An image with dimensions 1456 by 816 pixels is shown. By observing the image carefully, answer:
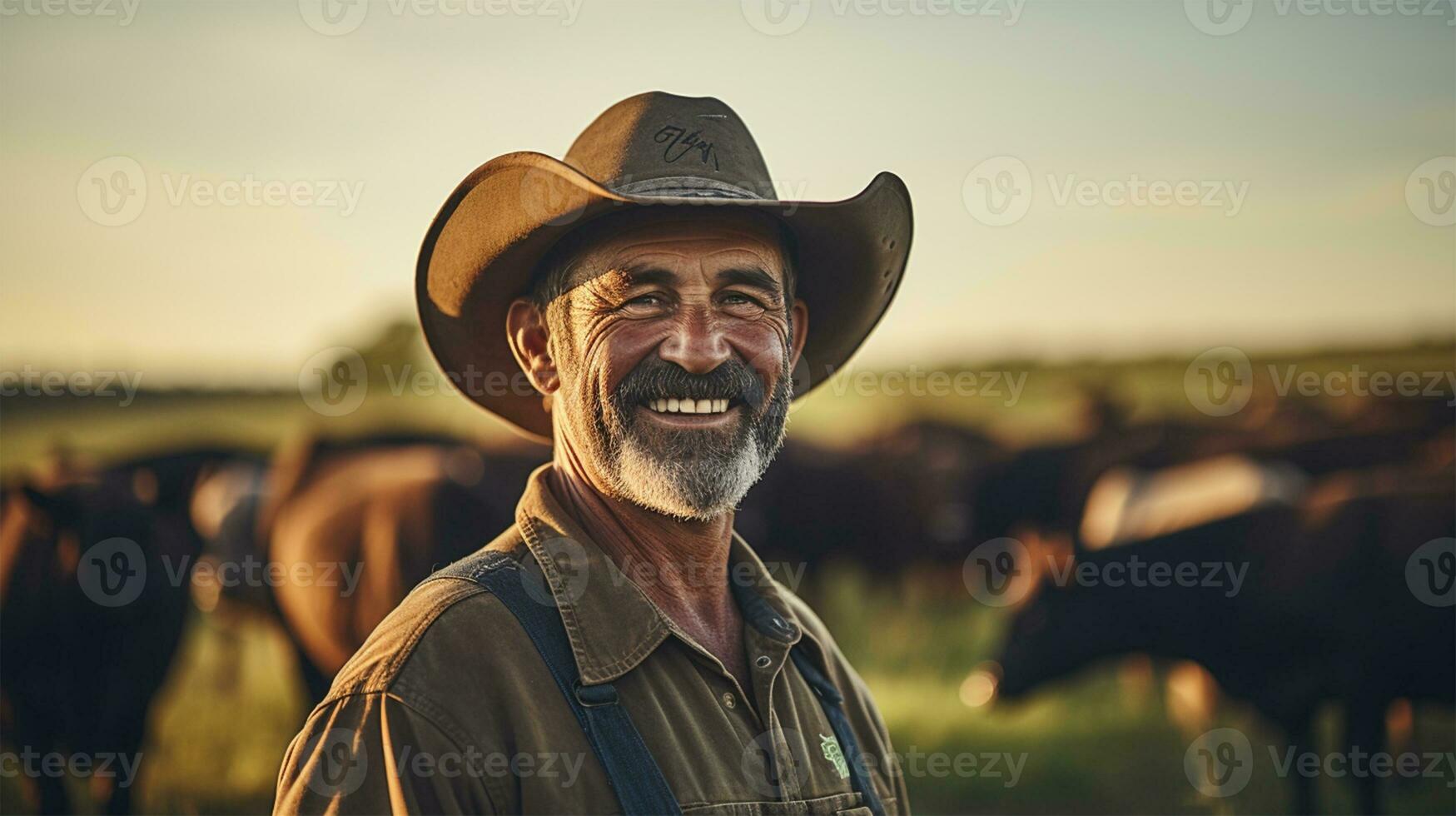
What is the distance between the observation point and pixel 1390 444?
981 centimetres

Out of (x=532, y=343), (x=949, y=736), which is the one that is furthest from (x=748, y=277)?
(x=949, y=736)

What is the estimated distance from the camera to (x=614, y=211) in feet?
8.91

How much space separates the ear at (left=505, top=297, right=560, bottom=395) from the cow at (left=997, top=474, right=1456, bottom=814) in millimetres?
5606

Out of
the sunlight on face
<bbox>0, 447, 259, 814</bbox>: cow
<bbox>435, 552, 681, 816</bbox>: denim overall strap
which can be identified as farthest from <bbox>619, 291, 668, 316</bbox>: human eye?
<bbox>0, 447, 259, 814</bbox>: cow

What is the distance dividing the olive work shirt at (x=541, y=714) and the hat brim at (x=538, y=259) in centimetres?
53

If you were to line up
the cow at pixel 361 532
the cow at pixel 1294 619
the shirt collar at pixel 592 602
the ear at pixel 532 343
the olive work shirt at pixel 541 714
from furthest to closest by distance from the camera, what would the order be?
the cow at pixel 361 532 → the cow at pixel 1294 619 → the ear at pixel 532 343 → the shirt collar at pixel 592 602 → the olive work shirt at pixel 541 714

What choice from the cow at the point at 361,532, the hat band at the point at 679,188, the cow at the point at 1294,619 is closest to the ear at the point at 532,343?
the hat band at the point at 679,188

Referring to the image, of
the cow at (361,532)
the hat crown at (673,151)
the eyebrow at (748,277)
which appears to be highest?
the hat crown at (673,151)

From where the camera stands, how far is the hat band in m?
2.75

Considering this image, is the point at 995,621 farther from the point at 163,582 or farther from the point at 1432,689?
the point at 163,582

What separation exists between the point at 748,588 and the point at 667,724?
0.60 meters

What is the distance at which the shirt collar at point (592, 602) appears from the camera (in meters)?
2.39

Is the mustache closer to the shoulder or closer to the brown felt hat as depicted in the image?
the brown felt hat

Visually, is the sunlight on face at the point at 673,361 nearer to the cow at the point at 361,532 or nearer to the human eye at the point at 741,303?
the human eye at the point at 741,303
